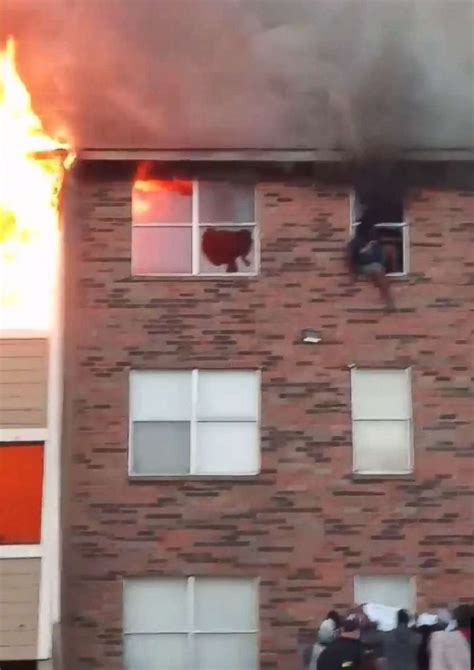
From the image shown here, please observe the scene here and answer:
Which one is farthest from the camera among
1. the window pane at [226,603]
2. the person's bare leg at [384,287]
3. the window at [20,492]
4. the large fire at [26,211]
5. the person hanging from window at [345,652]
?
the person's bare leg at [384,287]

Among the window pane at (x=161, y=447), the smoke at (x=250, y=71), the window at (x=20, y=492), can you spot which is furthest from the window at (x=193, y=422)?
the smoke at (x=250, y=71)

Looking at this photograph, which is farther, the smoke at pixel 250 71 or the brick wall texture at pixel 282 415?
the smoke at pixel 250 71

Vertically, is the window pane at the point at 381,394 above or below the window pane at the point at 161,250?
below

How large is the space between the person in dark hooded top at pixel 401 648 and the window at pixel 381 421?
1.09 m

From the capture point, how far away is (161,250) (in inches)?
223

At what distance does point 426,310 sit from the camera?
219 inches

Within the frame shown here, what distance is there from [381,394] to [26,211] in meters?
2.95

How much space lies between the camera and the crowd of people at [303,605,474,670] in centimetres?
495

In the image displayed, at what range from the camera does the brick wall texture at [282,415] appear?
529cm

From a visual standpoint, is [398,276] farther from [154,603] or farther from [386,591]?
[154,603]

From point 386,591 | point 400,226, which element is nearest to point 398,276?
point 400,226

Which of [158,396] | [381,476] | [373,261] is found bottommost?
[381,476]

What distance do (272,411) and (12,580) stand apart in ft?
7.04

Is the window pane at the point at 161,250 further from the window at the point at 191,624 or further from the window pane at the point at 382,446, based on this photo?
the window at the point at 191,624
